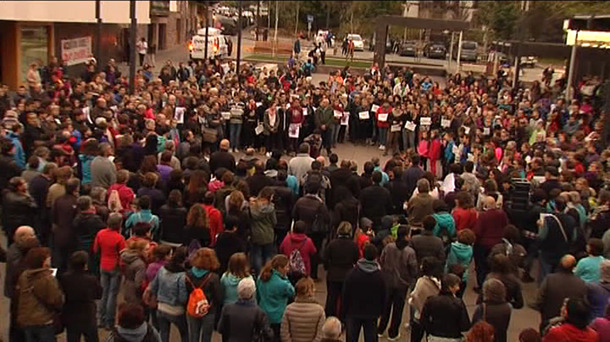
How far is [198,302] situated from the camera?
711 cm

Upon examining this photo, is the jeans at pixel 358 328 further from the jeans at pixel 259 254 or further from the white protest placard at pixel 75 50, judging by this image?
the white protest placard at pixel 75 50

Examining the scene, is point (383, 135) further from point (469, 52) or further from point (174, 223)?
point (469, 52)

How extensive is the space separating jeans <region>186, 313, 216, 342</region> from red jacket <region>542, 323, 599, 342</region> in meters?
3.35

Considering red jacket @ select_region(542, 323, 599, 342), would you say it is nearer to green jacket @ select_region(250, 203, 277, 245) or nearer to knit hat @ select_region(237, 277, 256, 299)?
knit hat @ select_region(237, 277, 256, 299)

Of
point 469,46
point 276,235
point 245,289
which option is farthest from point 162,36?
point 245,289

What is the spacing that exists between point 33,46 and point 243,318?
74.9ft

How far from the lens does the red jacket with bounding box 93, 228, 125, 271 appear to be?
8023 millimetres

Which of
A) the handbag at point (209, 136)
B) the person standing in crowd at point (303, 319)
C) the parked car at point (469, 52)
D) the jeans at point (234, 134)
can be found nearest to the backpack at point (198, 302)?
the person standing in crowd at point (303, 319)

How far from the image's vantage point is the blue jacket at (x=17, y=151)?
11.2 meters

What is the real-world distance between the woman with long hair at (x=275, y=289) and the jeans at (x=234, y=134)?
11212 millimetres

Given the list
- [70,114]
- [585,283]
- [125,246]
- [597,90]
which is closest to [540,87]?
[597,90]

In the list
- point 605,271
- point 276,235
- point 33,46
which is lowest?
point 276,235

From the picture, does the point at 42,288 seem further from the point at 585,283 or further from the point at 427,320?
the point at 585,283

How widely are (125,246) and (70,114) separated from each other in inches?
290
